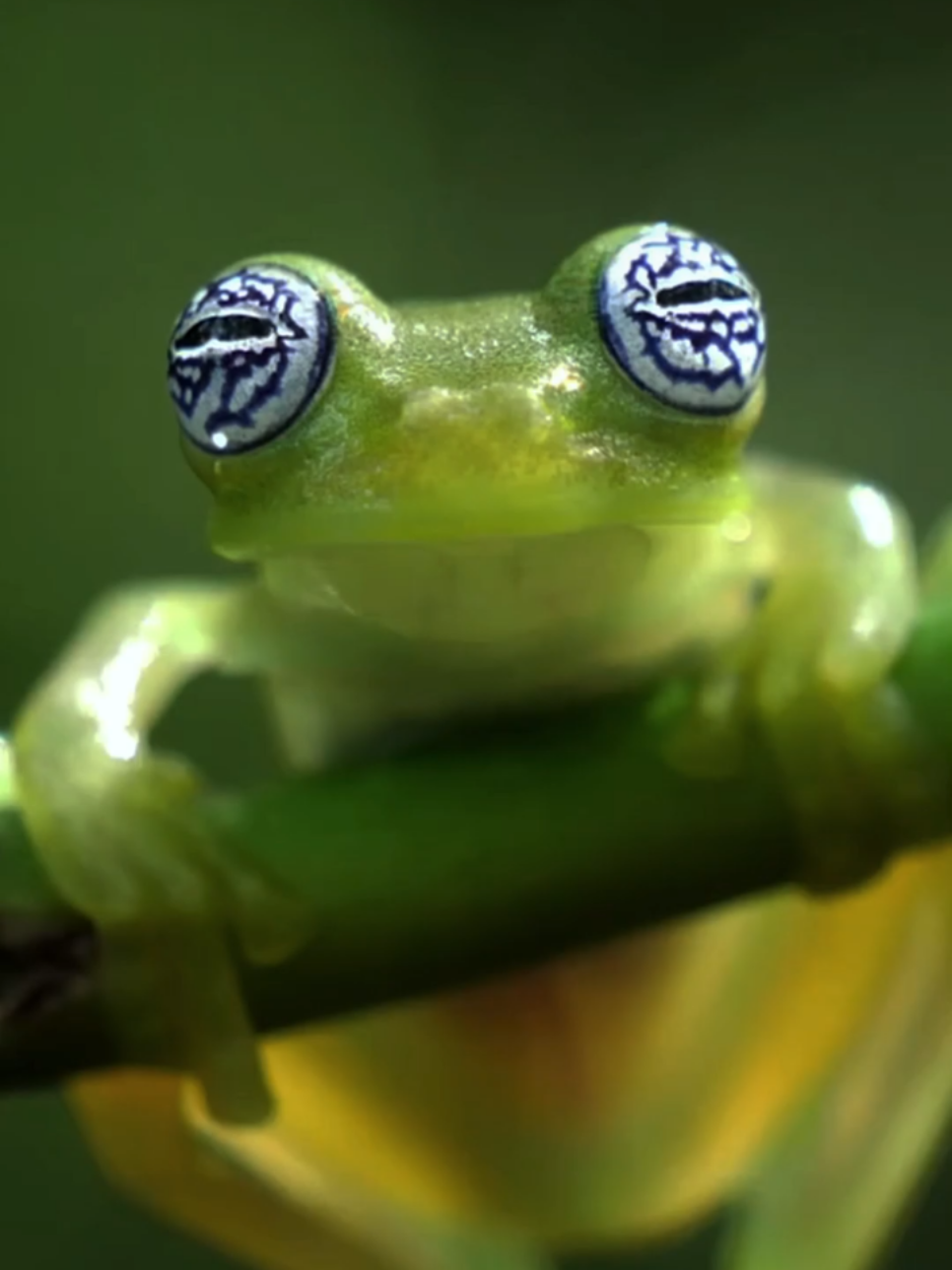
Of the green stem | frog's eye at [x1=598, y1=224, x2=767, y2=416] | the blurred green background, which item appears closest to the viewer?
the green stem

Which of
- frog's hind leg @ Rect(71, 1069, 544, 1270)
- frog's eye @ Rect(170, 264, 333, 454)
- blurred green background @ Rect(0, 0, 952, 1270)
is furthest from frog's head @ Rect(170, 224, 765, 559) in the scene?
blurred green background @ Rect(0, 0, 952, 1270)

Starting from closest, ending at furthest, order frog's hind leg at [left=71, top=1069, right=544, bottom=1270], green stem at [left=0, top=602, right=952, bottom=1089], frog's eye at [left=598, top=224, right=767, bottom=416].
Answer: green stem at [left=0, top=602, right=952, bottom=1089], frog's eye at [left=598, top=224, right=767, bottom=416], frog's hind leg at [left=71, top=1069, right=544, bottom=1270]

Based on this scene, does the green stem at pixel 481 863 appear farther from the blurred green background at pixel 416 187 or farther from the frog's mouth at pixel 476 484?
the blurred green background at pixel 416 187

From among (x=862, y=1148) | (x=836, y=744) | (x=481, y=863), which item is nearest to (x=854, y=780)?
(x=836, y=744)

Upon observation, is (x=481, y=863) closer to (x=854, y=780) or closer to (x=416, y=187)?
(x=854, y=780)

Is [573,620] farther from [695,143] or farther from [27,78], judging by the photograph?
[27,78]

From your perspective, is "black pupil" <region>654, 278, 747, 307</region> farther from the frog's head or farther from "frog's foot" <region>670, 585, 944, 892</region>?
"frog's foot" <region>670, 585, 944, 892</region>

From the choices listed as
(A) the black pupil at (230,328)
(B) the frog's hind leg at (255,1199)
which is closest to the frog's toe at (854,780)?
(A) the black pupil at (230,328)
